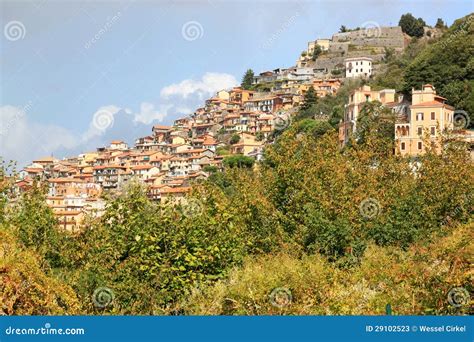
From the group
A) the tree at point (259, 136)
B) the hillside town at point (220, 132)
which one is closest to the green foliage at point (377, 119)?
the hillside town at point (220, 132)

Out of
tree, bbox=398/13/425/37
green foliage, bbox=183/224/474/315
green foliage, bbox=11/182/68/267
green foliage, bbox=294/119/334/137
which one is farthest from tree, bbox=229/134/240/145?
green foliage, bbox=183/224/474/315

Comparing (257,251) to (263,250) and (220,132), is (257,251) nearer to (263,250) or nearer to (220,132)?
(263,250)

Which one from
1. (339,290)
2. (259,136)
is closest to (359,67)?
(259,136)

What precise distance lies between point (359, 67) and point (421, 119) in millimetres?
48905

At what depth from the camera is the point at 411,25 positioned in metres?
101

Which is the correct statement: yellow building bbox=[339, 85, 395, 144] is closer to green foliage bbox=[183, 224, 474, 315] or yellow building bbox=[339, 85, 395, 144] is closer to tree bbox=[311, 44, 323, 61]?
green foliage bbox=[183, 224, 474, 315]

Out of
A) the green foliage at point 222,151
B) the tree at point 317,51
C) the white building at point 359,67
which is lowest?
the green foliage at point 222,151

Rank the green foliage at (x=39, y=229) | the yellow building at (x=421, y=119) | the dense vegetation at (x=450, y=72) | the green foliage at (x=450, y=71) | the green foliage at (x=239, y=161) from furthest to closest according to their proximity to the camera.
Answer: the green foliage at (x=239, y=161), the green foliage at (x=450, y=71), the dense vegetation at (x=450, y=72), the yellow building at (x=421, y=119), the green foliage at (x=39, y=229)

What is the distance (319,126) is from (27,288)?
53564 mm

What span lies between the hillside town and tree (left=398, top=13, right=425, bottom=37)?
1306 mm

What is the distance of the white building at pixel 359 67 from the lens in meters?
94.1

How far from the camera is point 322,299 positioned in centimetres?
970

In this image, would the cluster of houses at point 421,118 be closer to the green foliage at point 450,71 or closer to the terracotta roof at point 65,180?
the green foliage at point 450,71

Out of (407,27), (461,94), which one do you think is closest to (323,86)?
(407,27)
